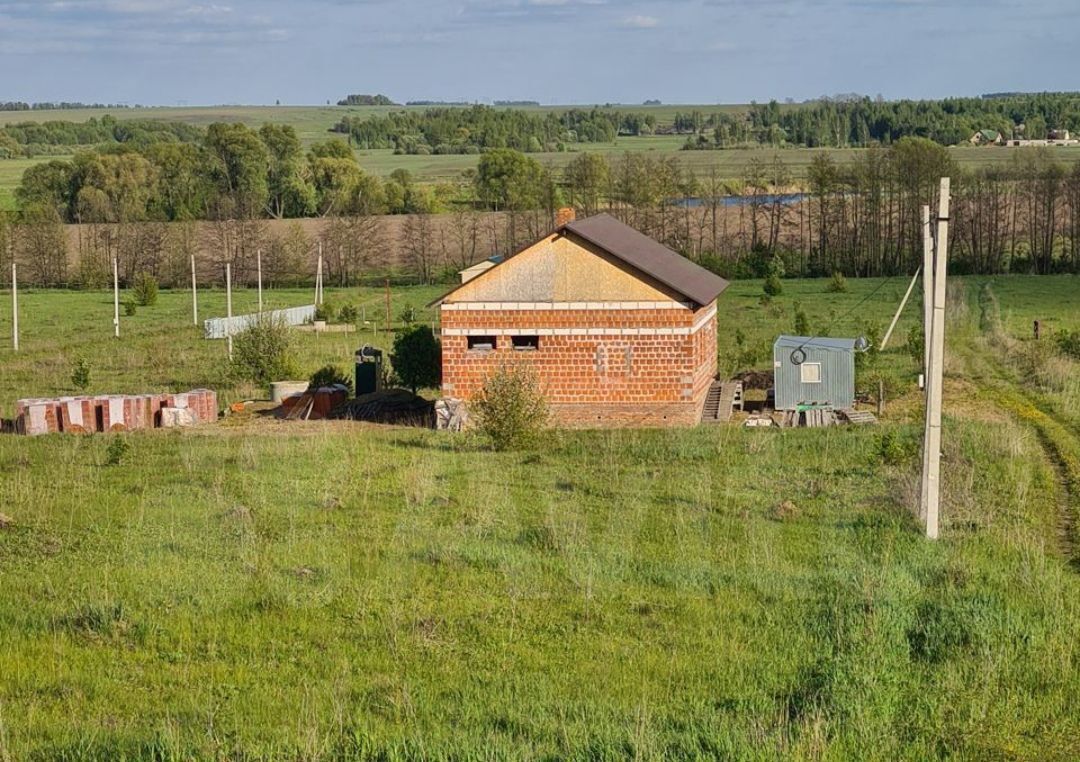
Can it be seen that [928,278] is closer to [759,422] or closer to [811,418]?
[759,422]

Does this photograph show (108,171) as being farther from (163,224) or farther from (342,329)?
(342,329)

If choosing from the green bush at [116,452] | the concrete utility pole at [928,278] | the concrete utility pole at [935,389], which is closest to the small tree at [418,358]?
the green bush at [116,452]

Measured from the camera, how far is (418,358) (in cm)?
3189

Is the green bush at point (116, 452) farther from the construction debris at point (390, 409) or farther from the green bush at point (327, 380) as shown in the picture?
the green bush at point (327, 380)

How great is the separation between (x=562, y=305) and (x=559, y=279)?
20.7 inches

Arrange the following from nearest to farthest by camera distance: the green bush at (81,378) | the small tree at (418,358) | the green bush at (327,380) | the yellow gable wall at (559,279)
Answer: the yellow gable wall at (559,279) → the small tree at (418,358) → the green bush at (327,380) → the green bush at (81,378)

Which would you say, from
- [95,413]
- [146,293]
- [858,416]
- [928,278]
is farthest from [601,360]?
[146,293]

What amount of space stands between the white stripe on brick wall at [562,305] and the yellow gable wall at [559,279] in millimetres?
80

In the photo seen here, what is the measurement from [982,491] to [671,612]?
304 inches

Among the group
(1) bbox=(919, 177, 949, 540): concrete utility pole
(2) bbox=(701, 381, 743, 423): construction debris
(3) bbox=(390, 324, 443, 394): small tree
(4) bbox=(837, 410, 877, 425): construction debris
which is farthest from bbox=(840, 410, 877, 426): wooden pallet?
(1) bbox=(919, 177, 949, 540): concrete utility pole

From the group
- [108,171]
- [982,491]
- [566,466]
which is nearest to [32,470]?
[566,466]

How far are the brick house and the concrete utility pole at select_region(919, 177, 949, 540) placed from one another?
39.6 ft

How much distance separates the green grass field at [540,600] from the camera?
11.2m

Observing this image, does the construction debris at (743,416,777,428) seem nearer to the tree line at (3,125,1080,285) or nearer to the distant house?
the tree line at (3,125,1080,285)
